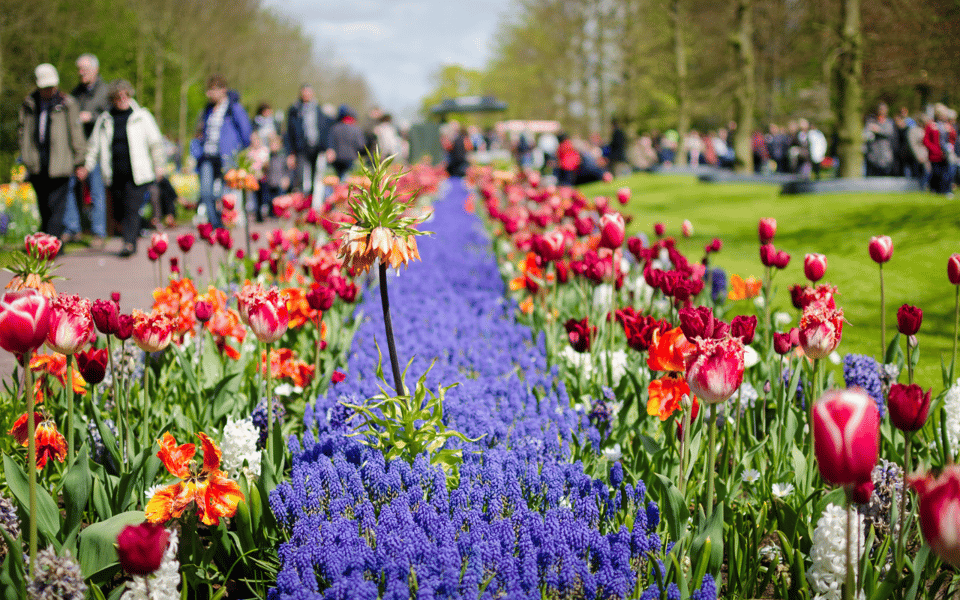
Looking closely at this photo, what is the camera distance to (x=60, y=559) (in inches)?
70.6

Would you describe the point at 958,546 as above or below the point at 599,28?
below

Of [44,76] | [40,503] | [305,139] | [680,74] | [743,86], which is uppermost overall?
[680,74]

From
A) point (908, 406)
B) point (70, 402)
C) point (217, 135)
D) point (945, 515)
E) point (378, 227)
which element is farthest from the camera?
point (217, 135)

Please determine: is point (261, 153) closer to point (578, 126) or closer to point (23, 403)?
point (23, 403)

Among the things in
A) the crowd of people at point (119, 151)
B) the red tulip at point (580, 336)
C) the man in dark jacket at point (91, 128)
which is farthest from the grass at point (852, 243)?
the man in dark jacket at point (91, 128)

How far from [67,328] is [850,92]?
14351mm

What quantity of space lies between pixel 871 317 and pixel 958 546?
454cm

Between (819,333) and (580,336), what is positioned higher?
(819,333)

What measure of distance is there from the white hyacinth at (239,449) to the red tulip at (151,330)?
345 mm

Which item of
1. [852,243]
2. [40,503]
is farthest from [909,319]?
[852,243]

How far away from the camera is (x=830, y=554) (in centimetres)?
204

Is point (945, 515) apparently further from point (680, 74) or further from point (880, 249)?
point (680, 74)

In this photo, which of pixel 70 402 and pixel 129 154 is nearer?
pixel 70 402

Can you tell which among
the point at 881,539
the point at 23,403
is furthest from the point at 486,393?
the point at 23,403
